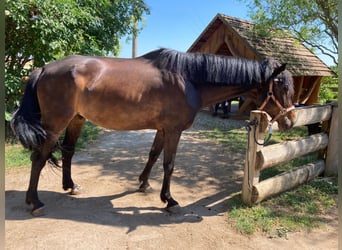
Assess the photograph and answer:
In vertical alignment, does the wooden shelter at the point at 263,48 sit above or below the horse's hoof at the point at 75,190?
above

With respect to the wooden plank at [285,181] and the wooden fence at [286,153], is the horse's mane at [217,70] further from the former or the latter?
the wooden plank at [285,181]

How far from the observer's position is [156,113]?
123 inches

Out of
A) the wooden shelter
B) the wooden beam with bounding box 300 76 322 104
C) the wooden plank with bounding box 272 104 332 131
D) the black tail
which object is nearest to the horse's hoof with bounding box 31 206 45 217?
the black tail

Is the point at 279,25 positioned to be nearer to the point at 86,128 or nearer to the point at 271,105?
the point at 271,105

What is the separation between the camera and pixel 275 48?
9.73m

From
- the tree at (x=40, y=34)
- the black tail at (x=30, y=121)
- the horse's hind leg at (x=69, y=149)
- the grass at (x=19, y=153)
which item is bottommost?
the grass at (x=19, y=153)

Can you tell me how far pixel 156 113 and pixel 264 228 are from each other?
170 centimetres

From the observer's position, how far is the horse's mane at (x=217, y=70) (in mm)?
3156

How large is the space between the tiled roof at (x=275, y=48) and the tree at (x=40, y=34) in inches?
182

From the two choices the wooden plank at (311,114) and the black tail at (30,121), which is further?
the wooden plank at (311,114)

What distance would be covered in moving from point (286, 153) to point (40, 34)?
16.1 ft

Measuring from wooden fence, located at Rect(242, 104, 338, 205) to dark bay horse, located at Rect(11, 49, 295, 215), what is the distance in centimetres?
33

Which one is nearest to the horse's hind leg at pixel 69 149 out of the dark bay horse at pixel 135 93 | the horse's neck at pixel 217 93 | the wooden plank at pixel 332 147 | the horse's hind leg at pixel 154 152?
the dark bay horse at pixel 135 93

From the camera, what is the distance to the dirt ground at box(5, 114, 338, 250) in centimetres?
261
